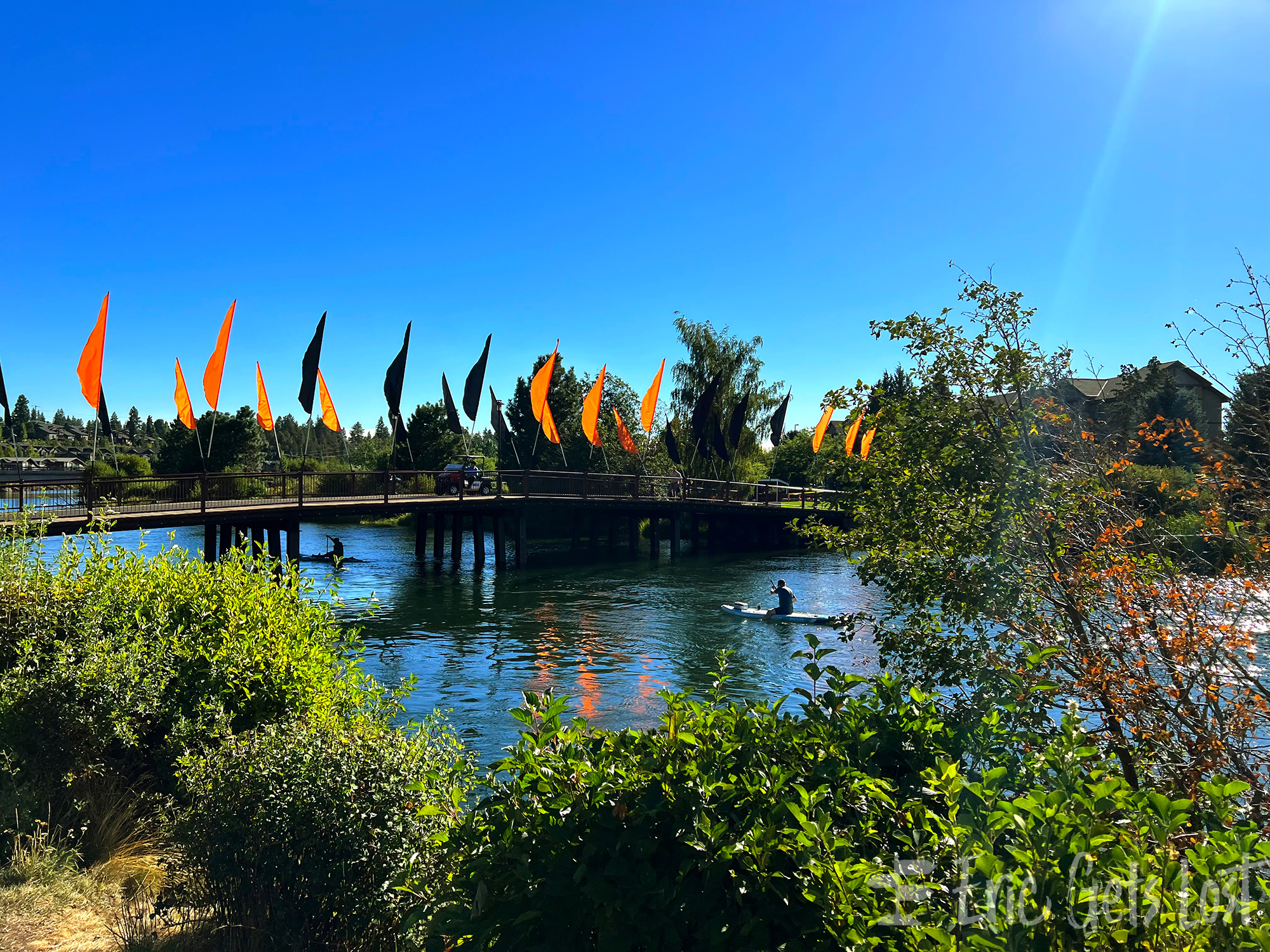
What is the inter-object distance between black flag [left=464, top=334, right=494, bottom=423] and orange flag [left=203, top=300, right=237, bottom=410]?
483 inches

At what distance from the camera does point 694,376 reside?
5912cm

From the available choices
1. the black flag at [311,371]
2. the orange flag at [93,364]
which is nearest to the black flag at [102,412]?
the orange flag at [93,364]

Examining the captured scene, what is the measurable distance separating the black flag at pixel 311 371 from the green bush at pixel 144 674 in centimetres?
2931

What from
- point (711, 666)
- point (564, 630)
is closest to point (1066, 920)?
point (711, 666)

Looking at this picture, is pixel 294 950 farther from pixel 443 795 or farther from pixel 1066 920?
pixel 1066 920

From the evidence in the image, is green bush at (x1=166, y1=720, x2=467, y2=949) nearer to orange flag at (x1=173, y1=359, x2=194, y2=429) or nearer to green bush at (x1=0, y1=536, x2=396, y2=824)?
green bush at (x1=0, y1=536, x2=396, y2=824)

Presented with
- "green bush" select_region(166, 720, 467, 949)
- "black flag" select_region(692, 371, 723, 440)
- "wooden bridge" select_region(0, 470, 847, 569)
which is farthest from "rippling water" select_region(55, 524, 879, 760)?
"black flag" select_region(692, 371, 723, 440)

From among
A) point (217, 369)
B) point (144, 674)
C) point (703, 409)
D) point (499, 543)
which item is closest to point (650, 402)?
point (703, 409)

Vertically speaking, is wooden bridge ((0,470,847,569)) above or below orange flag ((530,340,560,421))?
below

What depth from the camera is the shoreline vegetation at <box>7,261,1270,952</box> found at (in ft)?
7.59

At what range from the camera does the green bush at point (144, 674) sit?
20.4 ft

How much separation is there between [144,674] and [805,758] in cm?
564

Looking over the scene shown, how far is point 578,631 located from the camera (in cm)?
2378

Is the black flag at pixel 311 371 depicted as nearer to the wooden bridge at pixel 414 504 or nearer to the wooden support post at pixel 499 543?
the wooden bridge at pixel 414 504
